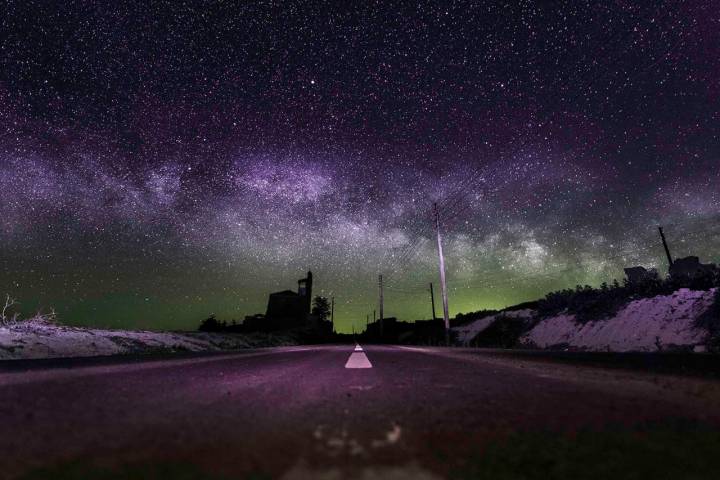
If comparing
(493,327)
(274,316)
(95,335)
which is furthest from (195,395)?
(274,316)

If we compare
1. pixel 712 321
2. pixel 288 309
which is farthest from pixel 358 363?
pixel 288 309

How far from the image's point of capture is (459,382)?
3.13 metres

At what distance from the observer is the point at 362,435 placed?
1.43m

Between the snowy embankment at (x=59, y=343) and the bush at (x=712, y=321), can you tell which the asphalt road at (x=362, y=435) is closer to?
the snowy embankment at (x=59, y=343)

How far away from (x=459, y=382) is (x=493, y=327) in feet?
A: 96.7

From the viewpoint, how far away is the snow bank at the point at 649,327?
12883 millimetres

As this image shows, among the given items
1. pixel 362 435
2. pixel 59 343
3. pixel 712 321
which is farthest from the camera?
pixel 712 321

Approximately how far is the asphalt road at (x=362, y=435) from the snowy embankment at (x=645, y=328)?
42.7 feet

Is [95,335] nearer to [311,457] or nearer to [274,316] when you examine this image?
[311,457]

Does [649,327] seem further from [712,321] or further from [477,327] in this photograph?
[477,327]

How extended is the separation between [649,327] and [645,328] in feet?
0.49

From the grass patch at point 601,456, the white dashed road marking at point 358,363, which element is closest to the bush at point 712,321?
the white dashed road marking at point 358,363

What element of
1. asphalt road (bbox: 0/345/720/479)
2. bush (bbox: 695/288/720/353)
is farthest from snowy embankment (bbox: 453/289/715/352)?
asphalt road (bbox: 0/345/720/479)

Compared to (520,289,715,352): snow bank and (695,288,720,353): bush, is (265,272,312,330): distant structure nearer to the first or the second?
(520,289,715,352): snow bank
